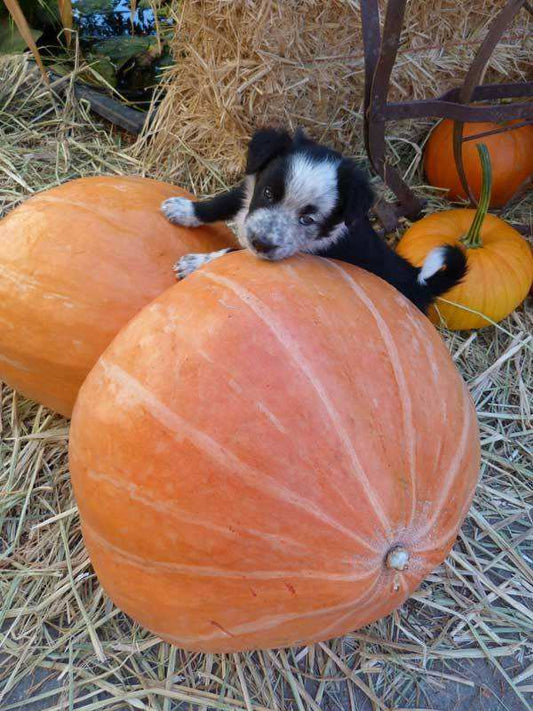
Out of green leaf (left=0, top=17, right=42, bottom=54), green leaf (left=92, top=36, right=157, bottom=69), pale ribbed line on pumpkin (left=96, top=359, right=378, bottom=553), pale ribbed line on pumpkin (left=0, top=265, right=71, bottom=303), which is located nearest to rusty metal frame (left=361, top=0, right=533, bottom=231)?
pale ribbed line on pumpkin (left=0, top=265, right=71, bottom=303)

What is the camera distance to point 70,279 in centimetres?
152

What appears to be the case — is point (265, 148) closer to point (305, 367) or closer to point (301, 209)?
point (301, 209)

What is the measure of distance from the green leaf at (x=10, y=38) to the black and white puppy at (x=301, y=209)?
1.86 metres

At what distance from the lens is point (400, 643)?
1.48 m

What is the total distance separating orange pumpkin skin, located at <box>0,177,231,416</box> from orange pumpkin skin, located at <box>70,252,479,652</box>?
0.23m

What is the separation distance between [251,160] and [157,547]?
1.25m

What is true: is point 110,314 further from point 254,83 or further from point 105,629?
point 254,83

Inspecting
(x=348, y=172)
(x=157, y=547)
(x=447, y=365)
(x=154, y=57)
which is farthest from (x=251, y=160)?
(x=154, y=57)

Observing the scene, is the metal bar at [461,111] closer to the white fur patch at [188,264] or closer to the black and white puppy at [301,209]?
the black and white puppy at [301,209]

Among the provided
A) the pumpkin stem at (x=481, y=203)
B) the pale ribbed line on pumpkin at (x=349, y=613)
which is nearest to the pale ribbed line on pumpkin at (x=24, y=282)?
the pale ribbed line on pumpkin at (x=349, y=613)

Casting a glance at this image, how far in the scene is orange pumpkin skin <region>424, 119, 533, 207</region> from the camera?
2.66m

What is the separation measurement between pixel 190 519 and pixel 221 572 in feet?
0.38

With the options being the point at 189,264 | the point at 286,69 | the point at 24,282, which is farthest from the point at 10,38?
the point at 189,264

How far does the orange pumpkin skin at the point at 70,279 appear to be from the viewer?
152cm
